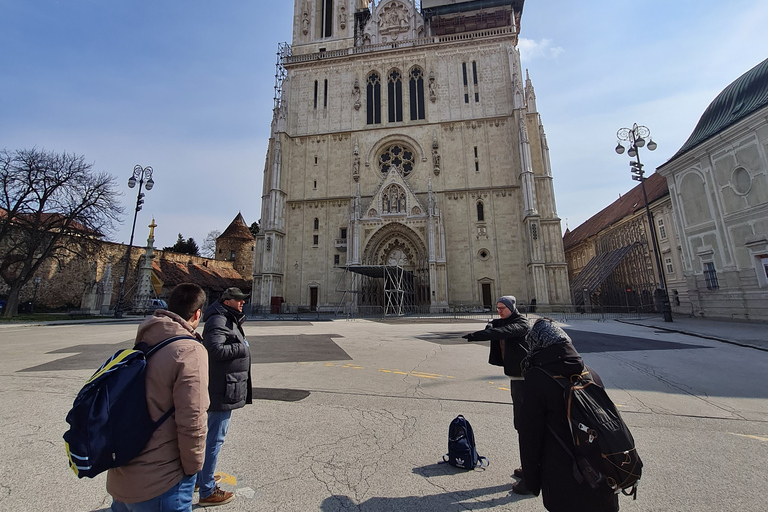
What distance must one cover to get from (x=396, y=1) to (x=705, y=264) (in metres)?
36.1

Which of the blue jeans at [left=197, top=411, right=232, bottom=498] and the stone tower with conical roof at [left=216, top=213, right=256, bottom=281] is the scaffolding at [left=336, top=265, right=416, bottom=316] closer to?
the blue jeans at [left=197, top=411, right=232, bottom=498]

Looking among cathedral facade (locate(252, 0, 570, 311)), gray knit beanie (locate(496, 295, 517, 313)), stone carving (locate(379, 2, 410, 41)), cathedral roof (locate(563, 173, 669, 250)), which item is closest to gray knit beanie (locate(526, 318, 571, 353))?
gray knit beanie (locate(496, 295, 517, 313))

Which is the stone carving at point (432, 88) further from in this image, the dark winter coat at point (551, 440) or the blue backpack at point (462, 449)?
the dark winter coat at point (551, 440)

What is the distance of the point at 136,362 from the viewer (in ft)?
5.47

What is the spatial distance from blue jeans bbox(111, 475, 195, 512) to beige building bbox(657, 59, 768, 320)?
838 inches

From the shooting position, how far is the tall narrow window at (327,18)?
3659 centimetres

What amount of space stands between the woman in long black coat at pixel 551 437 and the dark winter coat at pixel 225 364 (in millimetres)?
2144

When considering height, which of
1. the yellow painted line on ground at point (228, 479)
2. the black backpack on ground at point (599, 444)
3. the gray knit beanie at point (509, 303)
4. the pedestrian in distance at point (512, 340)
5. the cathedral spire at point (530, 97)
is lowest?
the yellow painted line on ground at point (228, 479)

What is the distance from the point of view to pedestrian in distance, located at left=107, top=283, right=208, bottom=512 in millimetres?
1641

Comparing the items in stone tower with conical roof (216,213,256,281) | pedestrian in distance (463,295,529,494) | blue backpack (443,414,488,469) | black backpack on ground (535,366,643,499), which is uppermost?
stone tower with conical roof (216,213,256,281)

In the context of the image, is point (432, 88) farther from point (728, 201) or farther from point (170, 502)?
point (170, 502)

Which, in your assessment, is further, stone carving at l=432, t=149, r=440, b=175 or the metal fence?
stone carving at l=432, t=149, r=440, b=175

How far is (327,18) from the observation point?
3694 centimetres

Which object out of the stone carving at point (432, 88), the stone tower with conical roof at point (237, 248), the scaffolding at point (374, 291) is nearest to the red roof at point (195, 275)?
the stone tower with conical roof at point (237, 248)
